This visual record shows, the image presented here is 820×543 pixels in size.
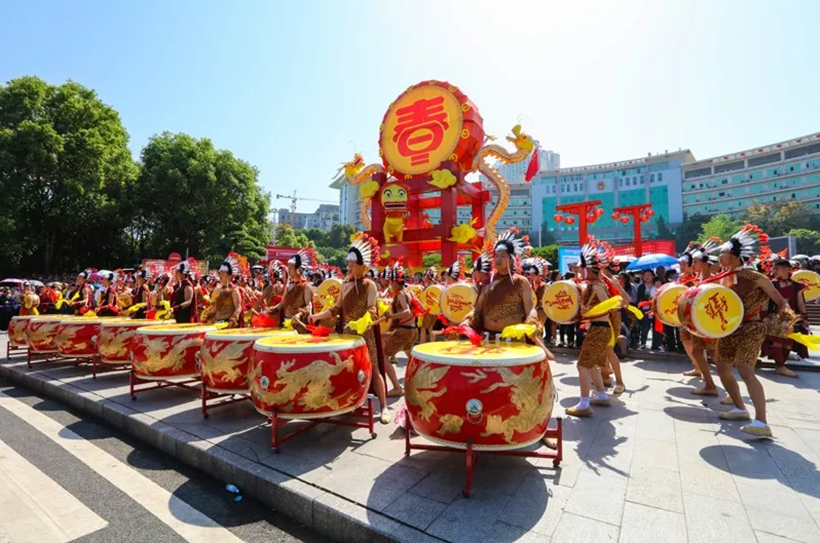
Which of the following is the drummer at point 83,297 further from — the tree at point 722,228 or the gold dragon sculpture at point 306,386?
the tree at point 722,228

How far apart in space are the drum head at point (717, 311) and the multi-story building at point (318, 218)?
391 feet

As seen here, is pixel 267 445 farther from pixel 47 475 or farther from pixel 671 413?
pixel 671 413

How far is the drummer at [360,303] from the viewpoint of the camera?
14.6 ft

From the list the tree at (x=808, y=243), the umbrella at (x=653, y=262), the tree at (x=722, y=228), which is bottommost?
the umbrella at (x=653, y=262)

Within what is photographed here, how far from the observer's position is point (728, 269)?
14.1 feet

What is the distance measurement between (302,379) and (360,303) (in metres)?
1.24

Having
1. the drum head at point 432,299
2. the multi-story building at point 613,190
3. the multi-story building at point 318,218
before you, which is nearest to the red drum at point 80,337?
the drum head at point 432,299

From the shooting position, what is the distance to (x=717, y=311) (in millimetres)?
4062

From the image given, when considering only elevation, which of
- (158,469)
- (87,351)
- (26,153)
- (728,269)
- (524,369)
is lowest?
(158,469)

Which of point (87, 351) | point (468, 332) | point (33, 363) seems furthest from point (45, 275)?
point (468, 332)

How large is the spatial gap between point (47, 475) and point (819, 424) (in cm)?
713

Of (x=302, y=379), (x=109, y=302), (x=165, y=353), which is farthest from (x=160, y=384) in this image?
(x=302, y=379)

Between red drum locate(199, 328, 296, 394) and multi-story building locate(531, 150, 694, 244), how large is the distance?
73.5m

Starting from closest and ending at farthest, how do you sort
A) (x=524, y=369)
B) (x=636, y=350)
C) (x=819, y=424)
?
1. (x=524, y=369)
2. (x=819, y=424)
3. (x=636, y=350)
